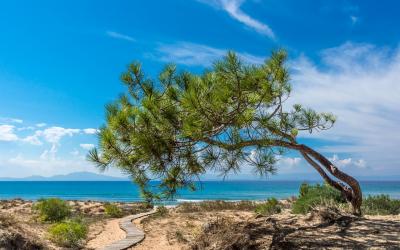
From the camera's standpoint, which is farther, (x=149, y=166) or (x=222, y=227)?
(x=222, y=227)

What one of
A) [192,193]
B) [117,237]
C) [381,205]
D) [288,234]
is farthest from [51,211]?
[192,193]

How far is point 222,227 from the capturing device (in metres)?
10.6

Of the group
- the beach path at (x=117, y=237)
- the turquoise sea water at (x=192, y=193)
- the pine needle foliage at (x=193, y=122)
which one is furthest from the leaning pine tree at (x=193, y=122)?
the turquoise sea water at (x=192, y=193)

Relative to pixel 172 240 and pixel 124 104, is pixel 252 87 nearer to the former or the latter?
pixel 124 104

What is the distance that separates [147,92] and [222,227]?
3577 millimetres

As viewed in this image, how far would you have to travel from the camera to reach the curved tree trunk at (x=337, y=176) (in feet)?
35.2

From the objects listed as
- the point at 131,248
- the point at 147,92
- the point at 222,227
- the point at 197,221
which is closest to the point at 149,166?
the point at 147,92

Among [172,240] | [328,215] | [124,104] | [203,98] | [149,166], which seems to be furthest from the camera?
[172,240]

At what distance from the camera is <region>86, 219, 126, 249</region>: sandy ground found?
13.7 metres

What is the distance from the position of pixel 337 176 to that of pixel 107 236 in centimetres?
860

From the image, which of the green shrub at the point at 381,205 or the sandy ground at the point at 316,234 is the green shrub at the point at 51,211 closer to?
the sandy ground at the point at 316,234

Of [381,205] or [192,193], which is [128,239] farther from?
[192,193]

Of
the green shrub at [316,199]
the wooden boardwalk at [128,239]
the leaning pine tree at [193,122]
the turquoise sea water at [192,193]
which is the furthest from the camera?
the turquoise sea water at [192,193]

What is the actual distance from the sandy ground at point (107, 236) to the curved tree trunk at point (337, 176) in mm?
6527
